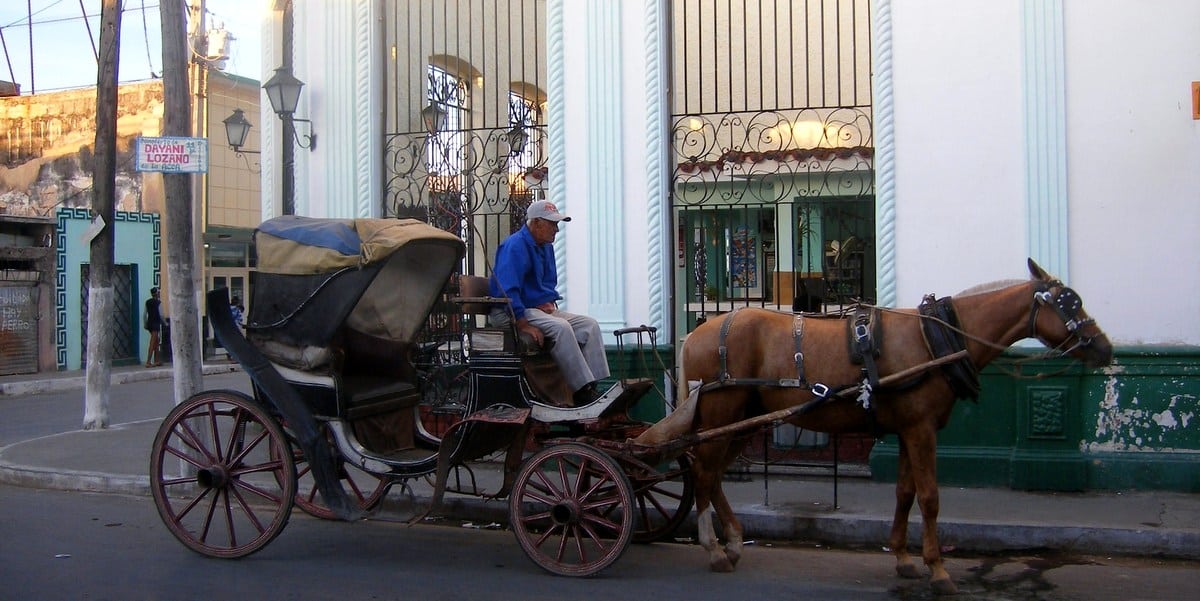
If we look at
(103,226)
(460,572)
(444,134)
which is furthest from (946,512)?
(103,226)

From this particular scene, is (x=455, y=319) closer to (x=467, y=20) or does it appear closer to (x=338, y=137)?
(x=338, y=137)

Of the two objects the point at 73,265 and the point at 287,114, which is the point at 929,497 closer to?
the point at 287,114

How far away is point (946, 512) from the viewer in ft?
24.3

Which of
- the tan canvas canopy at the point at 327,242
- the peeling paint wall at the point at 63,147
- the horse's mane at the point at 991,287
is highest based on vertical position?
the peeling paint wall at the point at 63,147

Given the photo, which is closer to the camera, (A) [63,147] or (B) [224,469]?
(B) [224,469]

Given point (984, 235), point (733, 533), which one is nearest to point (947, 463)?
point (984, 235)

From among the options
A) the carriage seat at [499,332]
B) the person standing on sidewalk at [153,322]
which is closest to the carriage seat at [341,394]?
the carriage seat at [499,332]

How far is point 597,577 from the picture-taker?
20.1 feet

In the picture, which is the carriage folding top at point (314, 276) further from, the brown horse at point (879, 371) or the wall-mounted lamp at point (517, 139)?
the wall-mounted lamp at point (517, 139)

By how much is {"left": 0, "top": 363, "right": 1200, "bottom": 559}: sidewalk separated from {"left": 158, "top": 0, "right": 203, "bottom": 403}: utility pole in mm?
1125

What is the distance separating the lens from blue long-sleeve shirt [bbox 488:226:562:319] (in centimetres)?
666

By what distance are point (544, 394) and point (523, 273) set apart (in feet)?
2.58

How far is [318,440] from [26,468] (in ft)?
15.9

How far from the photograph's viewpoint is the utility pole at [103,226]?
1218 cm
